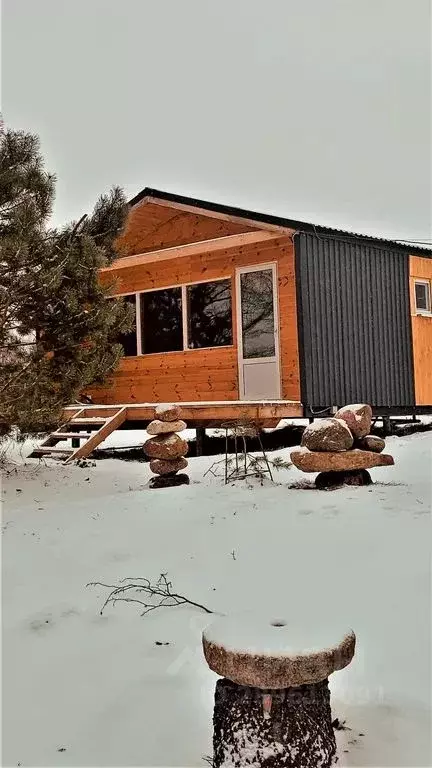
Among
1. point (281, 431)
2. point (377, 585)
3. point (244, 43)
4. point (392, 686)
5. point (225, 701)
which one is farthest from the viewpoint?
point (244, 43)

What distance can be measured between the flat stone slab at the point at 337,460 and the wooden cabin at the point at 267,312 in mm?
2957

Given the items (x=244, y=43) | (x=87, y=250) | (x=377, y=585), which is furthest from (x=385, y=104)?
(x=377, y=585)

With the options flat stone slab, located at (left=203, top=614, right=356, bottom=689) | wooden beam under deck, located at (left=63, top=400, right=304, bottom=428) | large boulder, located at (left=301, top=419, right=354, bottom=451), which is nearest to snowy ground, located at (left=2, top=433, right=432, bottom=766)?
flat stone slab, located at (left=203, top=614, right=356, bottom=689)

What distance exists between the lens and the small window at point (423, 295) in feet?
39.3

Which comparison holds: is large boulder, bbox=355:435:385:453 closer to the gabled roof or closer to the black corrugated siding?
the black corrugated siding

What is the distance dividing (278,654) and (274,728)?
10.6 inches

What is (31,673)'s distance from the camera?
3.17m

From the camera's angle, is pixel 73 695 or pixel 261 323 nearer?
pixel 73 695

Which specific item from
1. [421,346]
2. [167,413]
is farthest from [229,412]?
[421,346]

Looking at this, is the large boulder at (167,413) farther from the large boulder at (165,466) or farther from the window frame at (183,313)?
the window frame at (183,313)

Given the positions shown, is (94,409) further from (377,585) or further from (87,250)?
(377,585)

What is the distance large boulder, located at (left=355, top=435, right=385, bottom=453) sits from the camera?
693 cm

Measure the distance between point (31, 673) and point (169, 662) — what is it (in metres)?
0.66

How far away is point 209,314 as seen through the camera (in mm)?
10992
